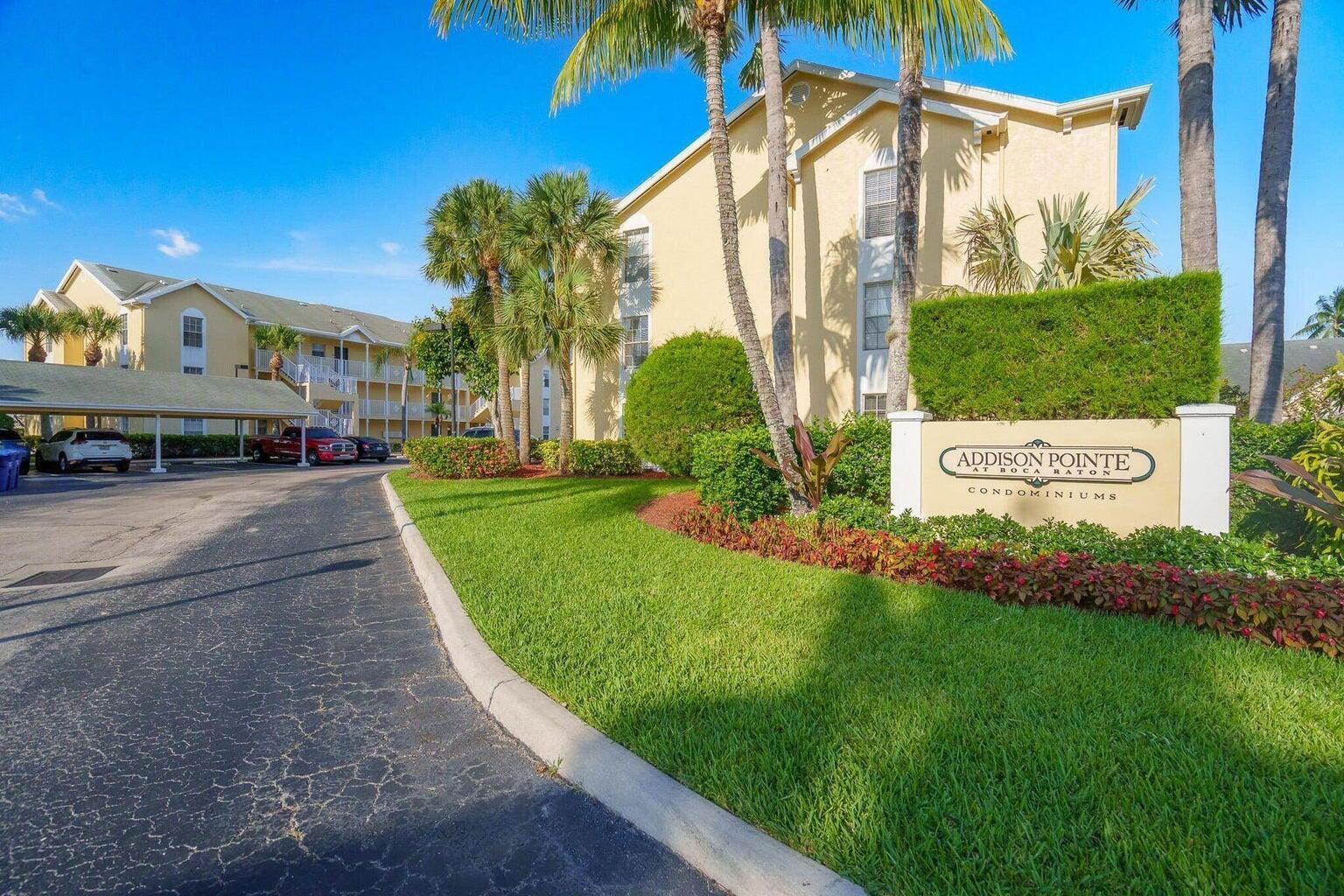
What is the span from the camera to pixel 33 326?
31.8 m

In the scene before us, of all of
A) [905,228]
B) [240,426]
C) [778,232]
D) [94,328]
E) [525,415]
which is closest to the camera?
[905,228]

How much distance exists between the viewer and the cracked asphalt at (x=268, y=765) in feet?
8.03

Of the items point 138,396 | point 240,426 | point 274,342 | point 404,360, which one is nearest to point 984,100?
point 138,396

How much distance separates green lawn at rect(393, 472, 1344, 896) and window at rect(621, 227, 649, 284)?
14704mm

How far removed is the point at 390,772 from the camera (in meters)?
3.14

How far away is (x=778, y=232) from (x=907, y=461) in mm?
5516

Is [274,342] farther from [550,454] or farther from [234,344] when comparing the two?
[550,454]

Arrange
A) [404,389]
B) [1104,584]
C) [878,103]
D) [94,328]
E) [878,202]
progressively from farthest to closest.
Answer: [404,389], [94,328], [878,202], [878,103], [1104,584]

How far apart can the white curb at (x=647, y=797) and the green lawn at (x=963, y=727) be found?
0.08 m

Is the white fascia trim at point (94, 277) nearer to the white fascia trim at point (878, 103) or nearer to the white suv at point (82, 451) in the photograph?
the white suv at point (82, 451)

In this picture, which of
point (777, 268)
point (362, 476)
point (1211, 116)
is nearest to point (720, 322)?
point (777, 268)

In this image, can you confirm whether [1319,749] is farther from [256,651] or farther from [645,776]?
[256,651]

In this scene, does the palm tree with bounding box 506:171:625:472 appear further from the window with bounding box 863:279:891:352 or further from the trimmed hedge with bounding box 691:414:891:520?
the trimmed hedge with bounding box 691:414:891:520

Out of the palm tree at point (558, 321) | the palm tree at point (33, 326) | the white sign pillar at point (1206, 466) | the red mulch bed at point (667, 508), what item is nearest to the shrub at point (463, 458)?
the palm tree at point (558, 321)
